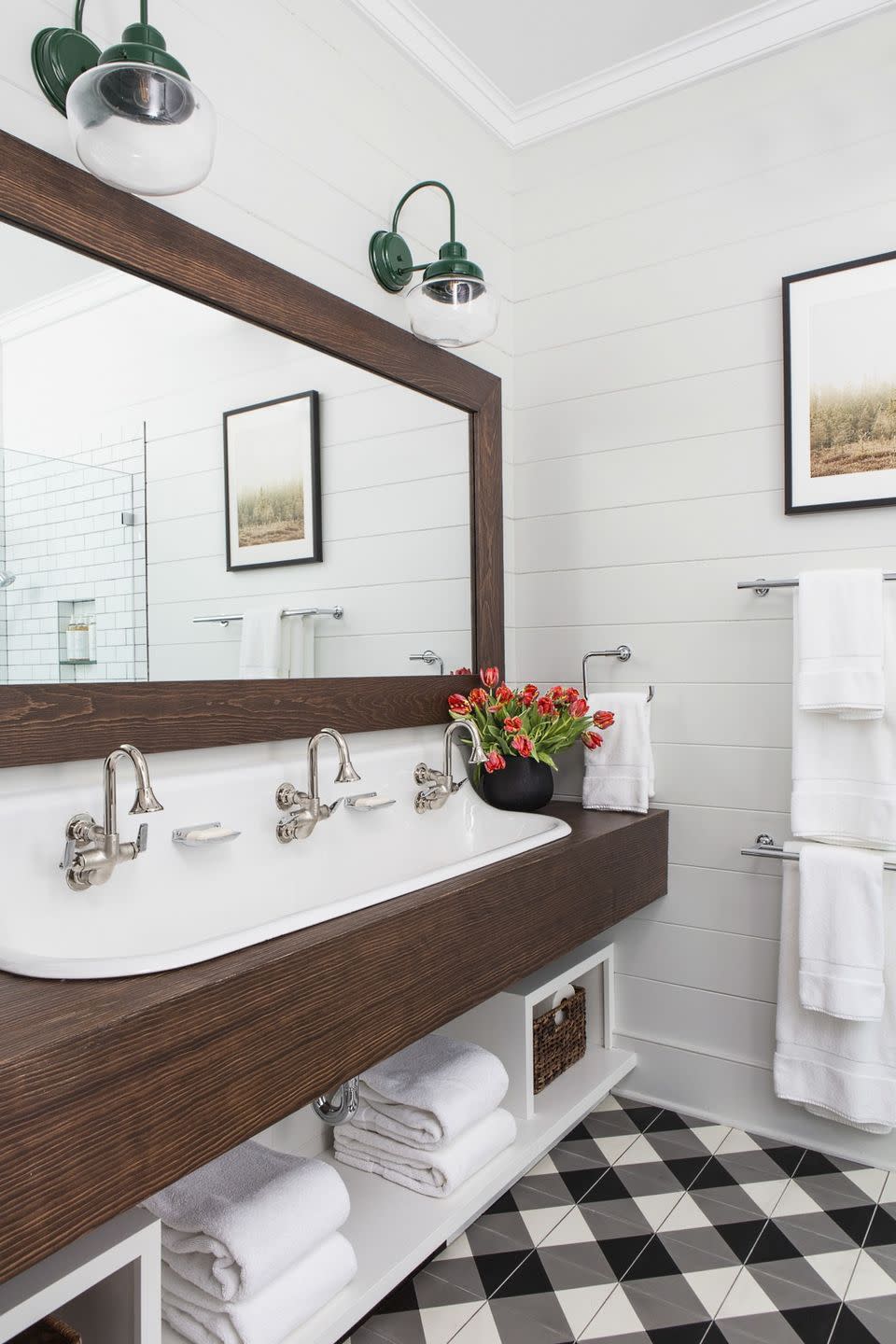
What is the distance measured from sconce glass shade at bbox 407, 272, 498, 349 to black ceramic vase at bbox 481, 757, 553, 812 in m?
0.92

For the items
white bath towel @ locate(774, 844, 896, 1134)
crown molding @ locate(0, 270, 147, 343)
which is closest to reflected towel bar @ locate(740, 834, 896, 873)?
white bath towel @ locate(774, 844, 896, 1134)

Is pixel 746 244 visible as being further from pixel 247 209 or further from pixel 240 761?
pixel 240 761

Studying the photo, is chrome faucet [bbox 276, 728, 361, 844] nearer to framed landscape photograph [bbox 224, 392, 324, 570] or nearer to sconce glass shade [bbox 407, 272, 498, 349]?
framed landscape photograph [bbox 224, 392, 324, 570]

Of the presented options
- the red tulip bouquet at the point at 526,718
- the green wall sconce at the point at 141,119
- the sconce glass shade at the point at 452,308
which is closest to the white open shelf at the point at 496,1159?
the red tulip bouquet at the point at 526,718

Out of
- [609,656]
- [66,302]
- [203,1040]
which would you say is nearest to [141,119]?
[66,302]

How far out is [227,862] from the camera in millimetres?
1479

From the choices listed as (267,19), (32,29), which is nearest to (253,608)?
(32,29)

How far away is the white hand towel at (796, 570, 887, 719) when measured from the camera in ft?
6.12

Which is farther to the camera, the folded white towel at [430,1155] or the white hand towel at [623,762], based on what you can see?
the white hand towel at [623,762]

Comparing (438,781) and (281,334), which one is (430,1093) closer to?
(438,781)

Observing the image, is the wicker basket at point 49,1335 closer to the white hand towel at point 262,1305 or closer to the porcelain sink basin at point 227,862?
the white hand towel at point 262,1305

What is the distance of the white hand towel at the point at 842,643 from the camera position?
1866 mm

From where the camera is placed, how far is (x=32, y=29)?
4.31 feet

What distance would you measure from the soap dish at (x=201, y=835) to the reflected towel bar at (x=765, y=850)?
3.96 ft
